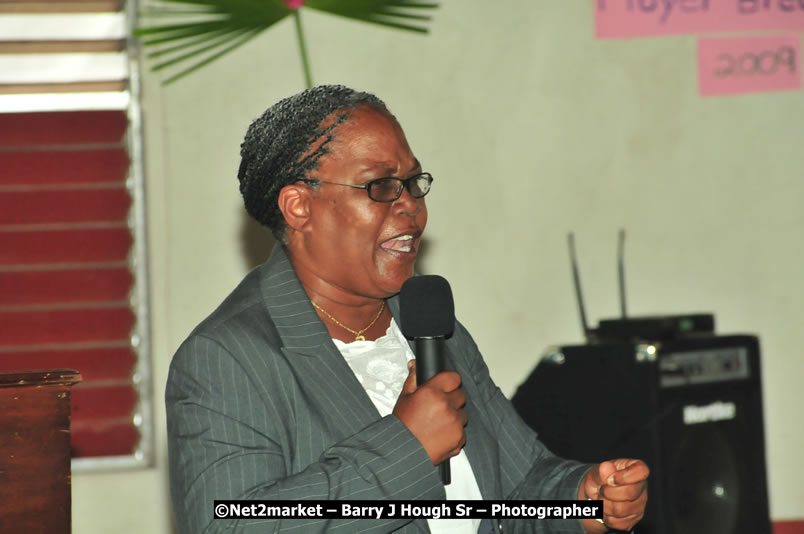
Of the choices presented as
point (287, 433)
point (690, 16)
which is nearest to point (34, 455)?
point (287, 433)

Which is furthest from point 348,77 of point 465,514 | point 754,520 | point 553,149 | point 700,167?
point 465,514

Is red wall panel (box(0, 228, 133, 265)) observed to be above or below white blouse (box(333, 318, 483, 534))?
above

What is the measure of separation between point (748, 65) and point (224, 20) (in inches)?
78.4

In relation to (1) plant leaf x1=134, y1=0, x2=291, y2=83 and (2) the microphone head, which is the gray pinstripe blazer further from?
(1) plant leaf x1=134, y1=0, x2=291, y2=83

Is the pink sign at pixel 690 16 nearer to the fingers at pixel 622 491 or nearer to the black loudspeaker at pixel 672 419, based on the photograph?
the black loudspeaker at pixel 672 419

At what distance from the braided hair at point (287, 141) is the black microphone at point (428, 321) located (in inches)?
11.5

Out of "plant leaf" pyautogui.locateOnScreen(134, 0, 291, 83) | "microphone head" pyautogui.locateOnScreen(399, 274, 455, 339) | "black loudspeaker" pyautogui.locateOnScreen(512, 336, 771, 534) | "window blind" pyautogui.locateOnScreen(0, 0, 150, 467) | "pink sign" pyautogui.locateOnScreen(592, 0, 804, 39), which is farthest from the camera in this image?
"pink sign" pyautogui.locateOnScreen(592, 0, 804, 39)

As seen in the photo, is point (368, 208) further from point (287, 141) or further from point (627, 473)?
point (627, 473)

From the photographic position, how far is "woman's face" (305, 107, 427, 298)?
5.32ft

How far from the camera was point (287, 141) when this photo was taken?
1678 mm

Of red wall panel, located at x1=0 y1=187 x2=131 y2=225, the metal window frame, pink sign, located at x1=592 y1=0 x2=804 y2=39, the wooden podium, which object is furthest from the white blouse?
pink sign, located at x1=592 y1=0 x2=804 y2=39

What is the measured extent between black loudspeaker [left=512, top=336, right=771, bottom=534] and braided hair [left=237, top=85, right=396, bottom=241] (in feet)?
4.29

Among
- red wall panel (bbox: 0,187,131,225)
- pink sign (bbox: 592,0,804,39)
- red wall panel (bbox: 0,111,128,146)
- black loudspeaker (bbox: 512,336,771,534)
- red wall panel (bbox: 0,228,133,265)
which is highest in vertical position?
pink sign (bbox: 592,0,804,39)

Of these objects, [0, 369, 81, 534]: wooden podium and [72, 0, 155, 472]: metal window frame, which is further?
[72, 0, 155, 472]: metal window frame
